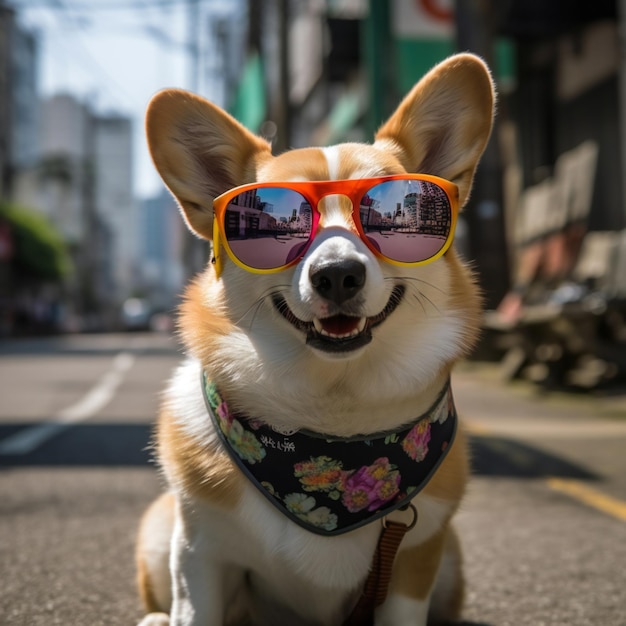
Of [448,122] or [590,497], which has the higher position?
[448,122]

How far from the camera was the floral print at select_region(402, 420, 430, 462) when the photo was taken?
2180 millimetres

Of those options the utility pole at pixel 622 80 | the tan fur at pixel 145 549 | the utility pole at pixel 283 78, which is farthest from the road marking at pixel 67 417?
the utility pole at pixel 283 78

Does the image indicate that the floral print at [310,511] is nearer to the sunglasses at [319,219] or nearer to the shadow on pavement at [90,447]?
the sunglasses at [319,219]

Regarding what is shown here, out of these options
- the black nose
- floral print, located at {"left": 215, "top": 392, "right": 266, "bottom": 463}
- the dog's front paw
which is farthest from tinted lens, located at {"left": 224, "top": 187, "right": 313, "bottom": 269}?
the dog's front paw

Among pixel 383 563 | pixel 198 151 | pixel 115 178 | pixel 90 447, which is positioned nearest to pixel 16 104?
pixel 115 178

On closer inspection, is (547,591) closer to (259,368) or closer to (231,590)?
(231,590)

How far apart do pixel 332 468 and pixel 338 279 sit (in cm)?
47

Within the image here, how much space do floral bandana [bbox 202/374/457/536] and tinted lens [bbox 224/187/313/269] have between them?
373 millimetres

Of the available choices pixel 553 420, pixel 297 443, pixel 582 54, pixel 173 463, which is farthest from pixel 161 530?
pixel 582 54

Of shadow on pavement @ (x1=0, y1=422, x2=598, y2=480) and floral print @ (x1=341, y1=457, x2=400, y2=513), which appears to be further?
shadow on pavement @ (x1=0, y1=422, x2=598, y2=480)

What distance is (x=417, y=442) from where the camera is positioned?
2191 millimetres

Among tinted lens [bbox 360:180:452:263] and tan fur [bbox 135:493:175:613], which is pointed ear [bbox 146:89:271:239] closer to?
tinted lens [bbox 360:180:452:263]

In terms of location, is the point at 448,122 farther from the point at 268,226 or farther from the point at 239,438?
the point at 239,438

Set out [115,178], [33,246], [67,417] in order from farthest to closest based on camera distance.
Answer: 1. [115,178]
2. [33,246]
3. [67,417]
